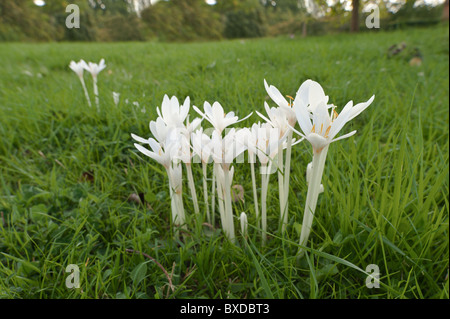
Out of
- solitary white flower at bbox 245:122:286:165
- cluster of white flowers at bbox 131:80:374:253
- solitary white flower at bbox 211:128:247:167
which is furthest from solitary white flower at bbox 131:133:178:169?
solitary white flower at bbox 245:122:286:165

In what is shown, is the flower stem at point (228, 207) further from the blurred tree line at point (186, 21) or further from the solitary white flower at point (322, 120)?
the blurred tree line at point (186, 21)

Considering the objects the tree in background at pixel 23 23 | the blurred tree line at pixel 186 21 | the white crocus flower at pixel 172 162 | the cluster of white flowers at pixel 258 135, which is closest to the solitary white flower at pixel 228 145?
the cluster of white flowers at pixel 258 135

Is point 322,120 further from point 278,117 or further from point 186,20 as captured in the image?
point 186,20

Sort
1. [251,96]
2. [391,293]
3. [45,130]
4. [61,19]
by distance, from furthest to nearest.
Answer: [61,19]
[45,130]
[251,96]
[391,293]

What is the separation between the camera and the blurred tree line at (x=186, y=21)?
12477 millimetres

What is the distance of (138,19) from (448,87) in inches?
520

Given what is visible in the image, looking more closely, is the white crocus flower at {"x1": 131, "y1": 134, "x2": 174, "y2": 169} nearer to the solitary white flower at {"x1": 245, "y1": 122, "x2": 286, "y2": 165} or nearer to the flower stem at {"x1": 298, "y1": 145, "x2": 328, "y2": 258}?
the solitary white flower at {"x1": 245, "y1": 122, "x2": 286, "y2": 165}

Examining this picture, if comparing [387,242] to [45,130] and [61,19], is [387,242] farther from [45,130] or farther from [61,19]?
[61,19]

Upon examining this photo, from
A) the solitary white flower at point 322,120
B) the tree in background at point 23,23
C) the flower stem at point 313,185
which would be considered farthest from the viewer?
the tree in background at point 23,23

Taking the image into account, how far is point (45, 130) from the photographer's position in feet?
7.29

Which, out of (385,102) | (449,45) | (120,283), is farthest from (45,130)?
(449,45)

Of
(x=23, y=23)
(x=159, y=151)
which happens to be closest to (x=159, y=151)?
(x=159, y=151)

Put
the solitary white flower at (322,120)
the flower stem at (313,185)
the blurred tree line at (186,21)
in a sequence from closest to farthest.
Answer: the solitary white flower at (322,120), the flower stem at (313,185), the blurred tree line at (186,21)

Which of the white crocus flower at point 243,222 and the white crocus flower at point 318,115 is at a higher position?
the white crocus flower at point 318,115
